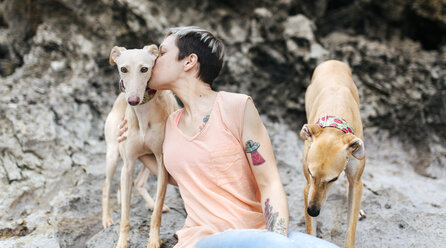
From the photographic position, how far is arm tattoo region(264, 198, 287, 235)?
2.23 m

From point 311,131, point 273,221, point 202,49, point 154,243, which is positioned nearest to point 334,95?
point 311,131

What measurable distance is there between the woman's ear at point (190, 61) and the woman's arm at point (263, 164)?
48cm

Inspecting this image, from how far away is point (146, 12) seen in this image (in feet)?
20.1

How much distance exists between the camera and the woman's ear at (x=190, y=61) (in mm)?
2662

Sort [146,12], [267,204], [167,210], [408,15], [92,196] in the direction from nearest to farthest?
[267,204] < [167,210] < [92,196] < [146,12] < [408,15]

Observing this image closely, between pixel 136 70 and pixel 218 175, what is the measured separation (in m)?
0.98

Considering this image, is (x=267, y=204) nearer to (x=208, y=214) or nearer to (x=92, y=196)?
(x=208, y=214)

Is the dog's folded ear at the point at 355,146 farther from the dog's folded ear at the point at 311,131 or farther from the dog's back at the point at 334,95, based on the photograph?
the dog's back at the point at 334,95

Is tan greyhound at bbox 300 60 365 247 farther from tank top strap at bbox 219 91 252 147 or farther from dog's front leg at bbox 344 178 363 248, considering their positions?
tank top strap at bbox 219 91 252 147

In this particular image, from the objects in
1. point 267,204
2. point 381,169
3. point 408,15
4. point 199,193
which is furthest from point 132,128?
point 408,15

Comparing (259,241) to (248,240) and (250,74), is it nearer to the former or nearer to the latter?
(248,240)

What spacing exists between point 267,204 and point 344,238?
1.70 metres

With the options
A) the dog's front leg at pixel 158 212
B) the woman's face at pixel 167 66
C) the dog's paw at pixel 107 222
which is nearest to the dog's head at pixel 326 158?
the woman's face at pixel 167 66

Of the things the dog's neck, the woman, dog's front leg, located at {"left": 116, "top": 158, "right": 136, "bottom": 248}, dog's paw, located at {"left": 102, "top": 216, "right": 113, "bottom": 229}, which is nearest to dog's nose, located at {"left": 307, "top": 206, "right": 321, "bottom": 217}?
the woman
